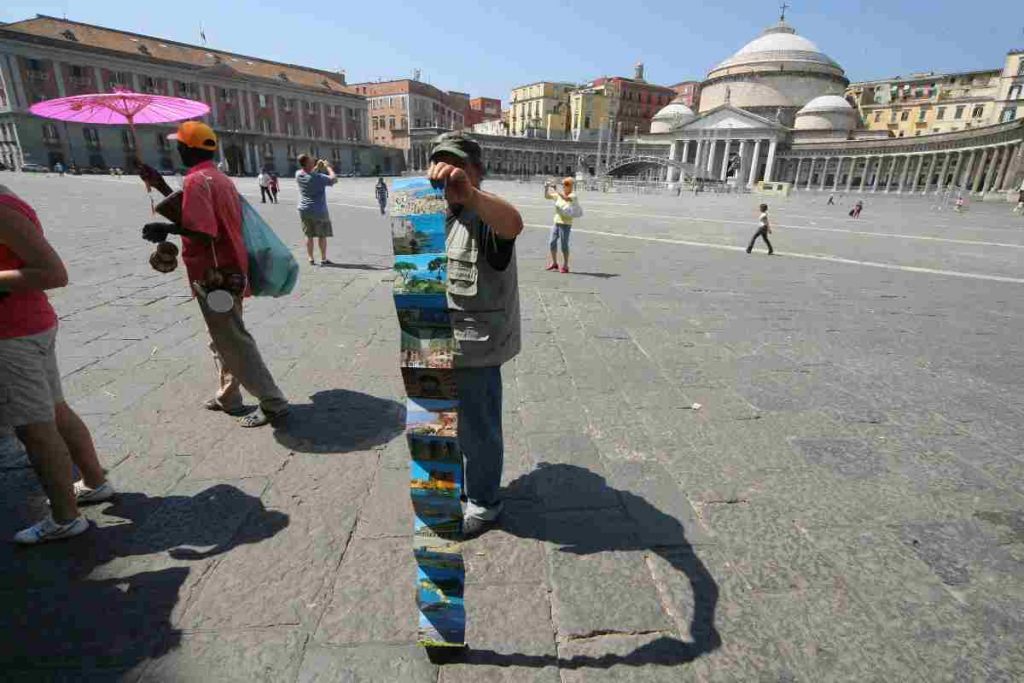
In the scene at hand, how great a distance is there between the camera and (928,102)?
238ft

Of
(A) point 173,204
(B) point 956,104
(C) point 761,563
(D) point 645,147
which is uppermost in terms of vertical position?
(B) point 956,104

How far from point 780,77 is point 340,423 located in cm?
9553

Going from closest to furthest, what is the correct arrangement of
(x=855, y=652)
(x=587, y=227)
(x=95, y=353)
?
(x=855, y=652)
(x=95, y=353)
(x=587, y=227)

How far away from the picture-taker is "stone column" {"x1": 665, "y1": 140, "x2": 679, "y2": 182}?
77625 mm

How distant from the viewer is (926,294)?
7844mm

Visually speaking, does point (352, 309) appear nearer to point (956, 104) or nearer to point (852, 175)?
point (852, 175)

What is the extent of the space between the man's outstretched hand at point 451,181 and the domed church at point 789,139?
219ft

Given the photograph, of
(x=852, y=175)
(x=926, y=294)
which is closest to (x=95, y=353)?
(x=926, y=294)

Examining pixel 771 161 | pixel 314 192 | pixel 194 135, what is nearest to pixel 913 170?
pixel 771 161

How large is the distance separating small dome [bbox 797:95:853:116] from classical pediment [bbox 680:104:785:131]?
5.83m

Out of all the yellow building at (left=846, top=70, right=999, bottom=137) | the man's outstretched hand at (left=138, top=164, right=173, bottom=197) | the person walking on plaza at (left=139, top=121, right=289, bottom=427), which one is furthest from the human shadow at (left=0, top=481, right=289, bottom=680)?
the yellow building at (left=846, top=70, right=999, bottom=137)

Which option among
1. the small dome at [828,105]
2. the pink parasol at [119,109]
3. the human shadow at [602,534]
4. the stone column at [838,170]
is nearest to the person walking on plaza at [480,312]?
the human shadow at [602,534]

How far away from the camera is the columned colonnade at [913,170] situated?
4548 cm

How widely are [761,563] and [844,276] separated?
873cm
